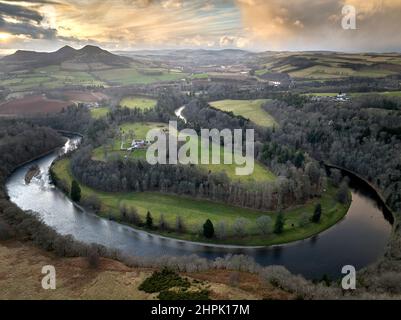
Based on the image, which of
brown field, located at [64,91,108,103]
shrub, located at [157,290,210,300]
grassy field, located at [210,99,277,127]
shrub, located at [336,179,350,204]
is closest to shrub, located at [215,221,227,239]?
shrub, located at [157,290,210,300]

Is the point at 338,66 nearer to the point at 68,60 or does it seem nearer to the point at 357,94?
the point at 357,94

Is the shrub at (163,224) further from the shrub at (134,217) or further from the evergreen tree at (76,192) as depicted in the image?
the evergreen tree at (76,192)

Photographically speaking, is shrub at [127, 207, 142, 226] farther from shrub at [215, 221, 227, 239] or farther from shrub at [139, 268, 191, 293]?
shrub at [139, 268, 191, 293]

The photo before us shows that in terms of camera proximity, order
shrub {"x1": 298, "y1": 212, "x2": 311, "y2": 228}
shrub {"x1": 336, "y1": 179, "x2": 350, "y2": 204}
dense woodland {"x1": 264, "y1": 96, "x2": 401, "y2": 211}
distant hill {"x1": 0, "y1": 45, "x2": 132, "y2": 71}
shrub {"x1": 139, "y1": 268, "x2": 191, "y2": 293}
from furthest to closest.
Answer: distant hill {"x1": 0, "y1": 45, "x2": 132, "y2": 71} → dense woodland {"x1": 264, "y1": 96, "x2": 401, "y2": 211} → shrub {"x1": 336, "y1": 179, "x2": 350, "y2": 204} → shrub {"x1": 298, "y1": 212, "x2": 311, "y2": 228} → shrub {"x1": 139, "y1": 268, "x2": 191, "y2": 293}

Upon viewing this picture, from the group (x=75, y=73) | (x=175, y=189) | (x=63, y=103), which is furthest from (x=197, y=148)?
(x=75, y=73)

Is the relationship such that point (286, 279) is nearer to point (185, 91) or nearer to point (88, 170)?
point (88, 170)

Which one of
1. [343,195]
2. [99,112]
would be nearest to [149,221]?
[343,195]
